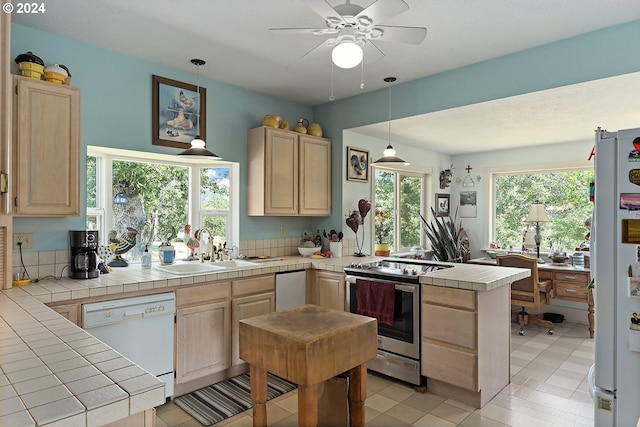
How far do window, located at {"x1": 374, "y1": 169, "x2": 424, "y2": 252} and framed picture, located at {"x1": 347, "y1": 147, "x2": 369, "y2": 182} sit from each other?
40 cm

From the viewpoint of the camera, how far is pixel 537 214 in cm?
484

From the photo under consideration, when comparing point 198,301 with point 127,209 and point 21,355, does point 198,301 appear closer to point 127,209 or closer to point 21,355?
point 127,209

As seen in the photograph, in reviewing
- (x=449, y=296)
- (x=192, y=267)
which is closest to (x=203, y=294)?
(x=192, y=267)

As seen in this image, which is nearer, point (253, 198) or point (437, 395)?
point (437, 395)

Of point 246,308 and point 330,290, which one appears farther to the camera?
point 330,290

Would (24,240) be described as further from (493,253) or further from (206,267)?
(493,253)

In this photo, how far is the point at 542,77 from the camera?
2879mm

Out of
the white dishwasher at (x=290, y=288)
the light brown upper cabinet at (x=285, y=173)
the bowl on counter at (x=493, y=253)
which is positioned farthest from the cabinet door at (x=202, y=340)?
the bowl on counter at (x=493, y=253)

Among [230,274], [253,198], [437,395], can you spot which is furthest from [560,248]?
[230,274]

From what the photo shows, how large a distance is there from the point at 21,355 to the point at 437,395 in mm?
2598

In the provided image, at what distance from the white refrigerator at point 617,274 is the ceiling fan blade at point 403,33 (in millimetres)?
1035

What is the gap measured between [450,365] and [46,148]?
3054mm

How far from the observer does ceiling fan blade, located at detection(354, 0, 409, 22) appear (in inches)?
70.1

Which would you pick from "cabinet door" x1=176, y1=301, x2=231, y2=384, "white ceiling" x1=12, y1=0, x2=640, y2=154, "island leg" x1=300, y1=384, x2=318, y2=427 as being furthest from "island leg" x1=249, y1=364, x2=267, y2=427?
"white ceiling" x1=12, y1=0, x2=640, y2=154
